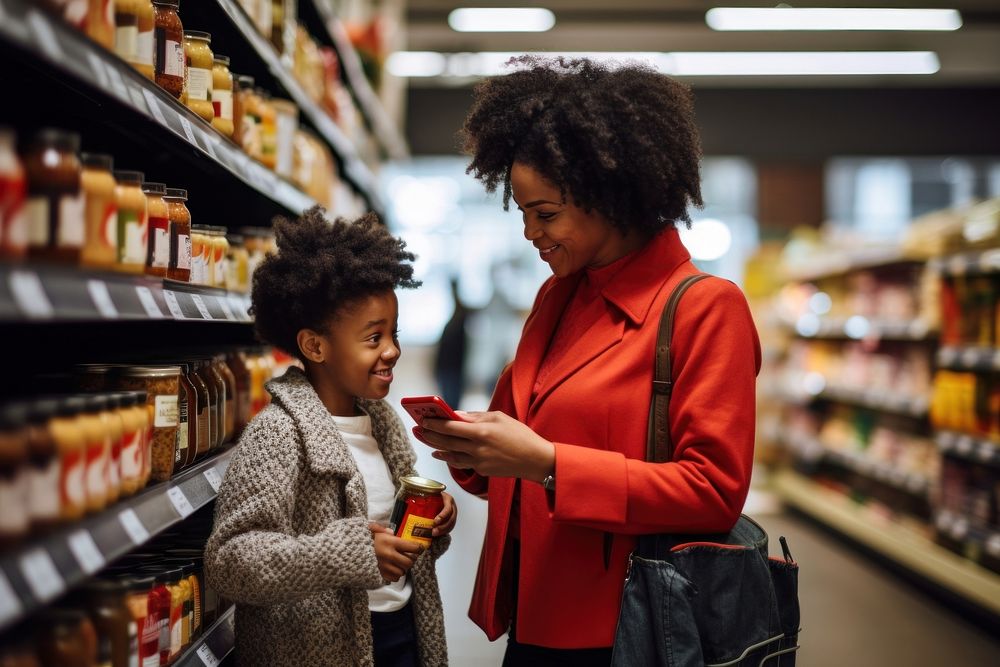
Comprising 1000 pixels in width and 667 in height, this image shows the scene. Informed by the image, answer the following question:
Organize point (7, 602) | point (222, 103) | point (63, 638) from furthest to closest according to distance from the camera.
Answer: point (222, 103) → point (63, 638) → point (7, 602)

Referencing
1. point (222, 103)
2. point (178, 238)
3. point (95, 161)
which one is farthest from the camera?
point (222, 103)

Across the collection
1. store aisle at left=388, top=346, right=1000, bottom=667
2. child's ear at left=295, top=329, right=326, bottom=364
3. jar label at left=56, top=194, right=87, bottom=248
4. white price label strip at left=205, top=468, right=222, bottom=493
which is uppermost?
jar label at left=56, top=194, right=87, bottom=248

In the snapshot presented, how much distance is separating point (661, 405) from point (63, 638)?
100cm

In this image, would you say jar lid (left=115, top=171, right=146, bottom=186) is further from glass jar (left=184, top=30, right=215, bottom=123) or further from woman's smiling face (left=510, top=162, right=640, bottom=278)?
woman's smiling face (left=510, top=162, right=640, bottom=278)

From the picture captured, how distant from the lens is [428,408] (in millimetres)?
1521

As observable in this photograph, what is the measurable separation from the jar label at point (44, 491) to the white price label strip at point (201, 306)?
2.16ft

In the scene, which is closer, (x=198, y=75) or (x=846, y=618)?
(x=198, y=75)

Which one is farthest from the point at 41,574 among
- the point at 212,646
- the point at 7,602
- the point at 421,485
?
the point at 212,646

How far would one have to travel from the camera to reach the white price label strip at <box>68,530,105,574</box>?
3.95 ft

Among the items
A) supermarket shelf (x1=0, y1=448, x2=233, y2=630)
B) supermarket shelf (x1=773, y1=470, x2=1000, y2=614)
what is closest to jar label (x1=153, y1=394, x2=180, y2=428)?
supermarket shelf (x1=0, y1=448, x2=233, y2=630)

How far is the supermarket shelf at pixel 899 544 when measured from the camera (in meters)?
4.15

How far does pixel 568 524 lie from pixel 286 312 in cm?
71

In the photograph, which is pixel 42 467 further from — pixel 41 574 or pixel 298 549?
pixel 298 549

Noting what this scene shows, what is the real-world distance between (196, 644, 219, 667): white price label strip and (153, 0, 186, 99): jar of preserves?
1133 millimetres
